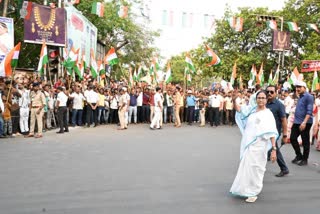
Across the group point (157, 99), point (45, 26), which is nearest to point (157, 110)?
point (157, 99)

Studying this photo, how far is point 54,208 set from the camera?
4.59 meters

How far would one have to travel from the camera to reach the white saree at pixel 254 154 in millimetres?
5121

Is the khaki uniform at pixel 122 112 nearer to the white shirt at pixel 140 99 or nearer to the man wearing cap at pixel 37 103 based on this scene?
Result: the white shirt at pixel 140 99

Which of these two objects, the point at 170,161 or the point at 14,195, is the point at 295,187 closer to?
the point at 170,161

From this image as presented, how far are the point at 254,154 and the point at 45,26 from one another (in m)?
14.6

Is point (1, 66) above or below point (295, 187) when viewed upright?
above

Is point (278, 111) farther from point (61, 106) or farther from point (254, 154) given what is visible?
point (61, 106)

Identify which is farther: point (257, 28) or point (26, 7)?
point (257, 28)

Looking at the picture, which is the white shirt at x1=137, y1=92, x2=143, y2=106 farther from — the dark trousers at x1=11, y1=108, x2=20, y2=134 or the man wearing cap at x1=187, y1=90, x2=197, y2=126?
the dark trousers at x1=11, y1=108, x2=20, y2=134

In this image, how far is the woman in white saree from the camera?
16.8 ft

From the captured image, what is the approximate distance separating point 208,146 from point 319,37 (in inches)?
991

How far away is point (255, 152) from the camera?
5160 mm

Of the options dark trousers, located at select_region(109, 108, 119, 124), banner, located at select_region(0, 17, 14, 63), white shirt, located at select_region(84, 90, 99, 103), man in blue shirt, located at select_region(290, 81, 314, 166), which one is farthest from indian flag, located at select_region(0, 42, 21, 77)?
man in blue shirt, located at select_region(290, 81, 314, 166)

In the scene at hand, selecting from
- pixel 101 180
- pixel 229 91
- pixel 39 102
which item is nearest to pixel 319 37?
pixel 229 91
